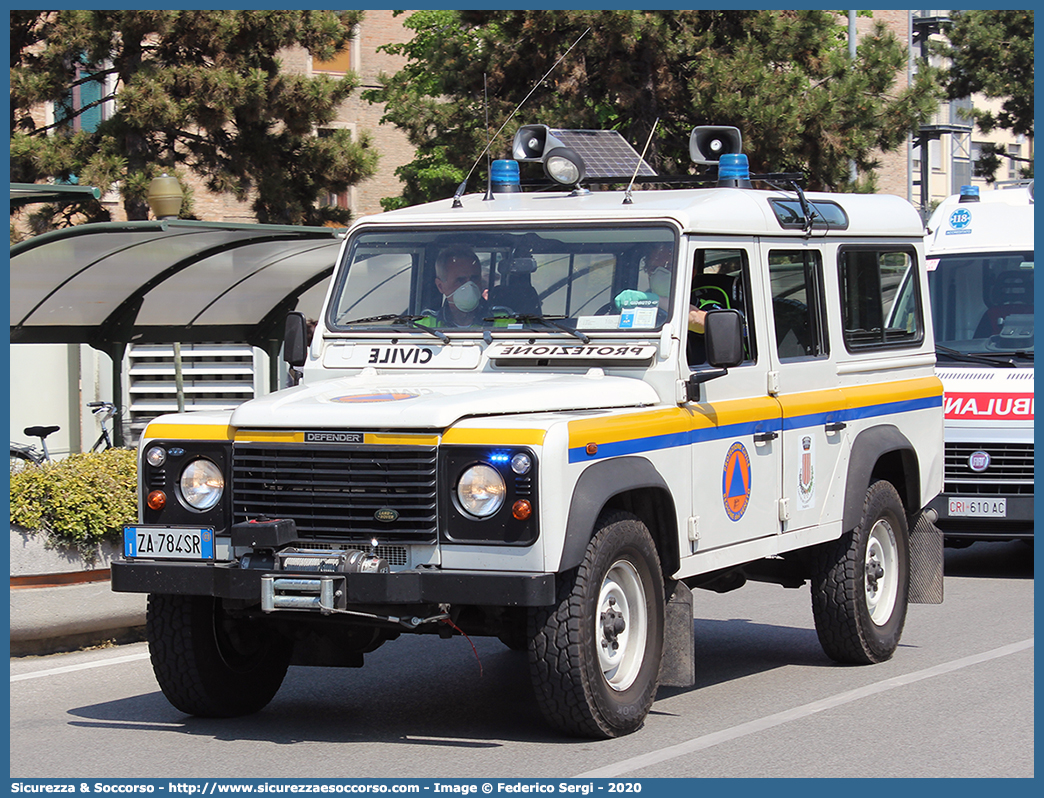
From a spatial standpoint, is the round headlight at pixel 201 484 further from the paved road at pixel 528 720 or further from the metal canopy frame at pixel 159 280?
the metal canopy frame at pixel 159 280

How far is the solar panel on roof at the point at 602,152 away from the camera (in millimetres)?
8812

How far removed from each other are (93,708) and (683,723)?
9.24 ft

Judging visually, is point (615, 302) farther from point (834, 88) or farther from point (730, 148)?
point (834, 88)

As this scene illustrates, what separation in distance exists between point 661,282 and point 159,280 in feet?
27.4

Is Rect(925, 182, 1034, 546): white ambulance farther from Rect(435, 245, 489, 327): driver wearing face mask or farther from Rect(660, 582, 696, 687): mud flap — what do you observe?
Rect(435, 245, 489, 327): driver wearing face mask

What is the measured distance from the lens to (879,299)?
8.92 meters

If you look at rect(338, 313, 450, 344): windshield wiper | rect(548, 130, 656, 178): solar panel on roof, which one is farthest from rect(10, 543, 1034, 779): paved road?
rect(548, 130, 656, 178): solar panel on roof

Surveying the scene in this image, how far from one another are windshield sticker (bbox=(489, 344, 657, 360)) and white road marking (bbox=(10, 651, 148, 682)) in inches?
121

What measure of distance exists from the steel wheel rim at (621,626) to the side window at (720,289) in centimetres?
113

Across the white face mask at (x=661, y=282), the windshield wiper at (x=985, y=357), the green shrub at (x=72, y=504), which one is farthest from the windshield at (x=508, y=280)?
the windshield wiper at (x=985, y=357)

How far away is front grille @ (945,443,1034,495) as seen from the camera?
1171 centimetres

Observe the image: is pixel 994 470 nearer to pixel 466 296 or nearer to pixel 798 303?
pixel 798 303

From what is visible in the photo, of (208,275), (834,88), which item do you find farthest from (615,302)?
(834,88)

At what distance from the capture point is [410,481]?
241 inches
